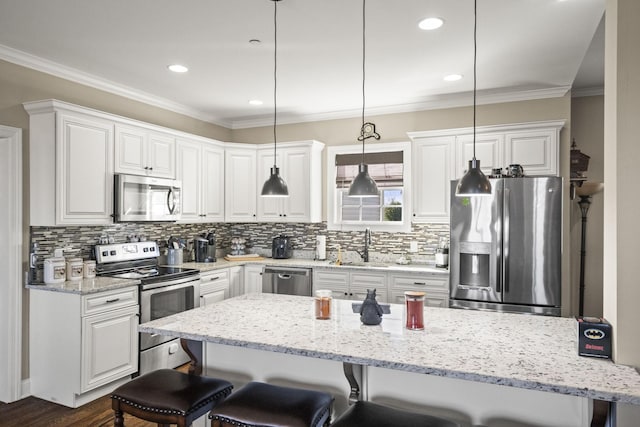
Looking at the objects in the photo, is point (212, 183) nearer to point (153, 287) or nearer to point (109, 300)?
point (153, 287)

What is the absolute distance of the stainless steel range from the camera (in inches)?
151

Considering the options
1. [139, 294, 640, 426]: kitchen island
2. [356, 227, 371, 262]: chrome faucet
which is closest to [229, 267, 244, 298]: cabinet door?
[356, 227, 371, 262]: chrome faucet

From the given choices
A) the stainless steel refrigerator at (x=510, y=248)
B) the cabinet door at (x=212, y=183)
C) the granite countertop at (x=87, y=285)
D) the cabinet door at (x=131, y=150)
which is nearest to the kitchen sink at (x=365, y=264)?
the stainless steel refrigerator at (x=510, y=248)

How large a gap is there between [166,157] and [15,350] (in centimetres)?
215

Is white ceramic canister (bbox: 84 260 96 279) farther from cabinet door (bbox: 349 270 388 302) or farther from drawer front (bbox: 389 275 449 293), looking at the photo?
drawer front (bbox: 389 275 449 293)

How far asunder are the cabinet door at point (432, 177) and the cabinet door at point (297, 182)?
1304 mm

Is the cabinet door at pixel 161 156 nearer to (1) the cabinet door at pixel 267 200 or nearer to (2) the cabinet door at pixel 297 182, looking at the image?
(1) the cabinet door at pixel 267 200

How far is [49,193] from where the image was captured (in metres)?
3.44

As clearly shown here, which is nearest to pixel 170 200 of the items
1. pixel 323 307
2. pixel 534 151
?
pixel 323 307

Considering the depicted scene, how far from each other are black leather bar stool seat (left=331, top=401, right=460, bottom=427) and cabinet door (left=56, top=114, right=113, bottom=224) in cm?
Result: 286

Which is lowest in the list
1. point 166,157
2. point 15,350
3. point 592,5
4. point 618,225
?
point 15,350

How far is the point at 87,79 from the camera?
3.95 m

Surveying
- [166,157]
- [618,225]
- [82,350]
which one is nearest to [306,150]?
[166,157]

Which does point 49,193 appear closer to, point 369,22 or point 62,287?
point 62,287
